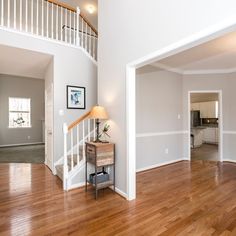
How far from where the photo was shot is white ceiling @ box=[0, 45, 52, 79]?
12.3 feet

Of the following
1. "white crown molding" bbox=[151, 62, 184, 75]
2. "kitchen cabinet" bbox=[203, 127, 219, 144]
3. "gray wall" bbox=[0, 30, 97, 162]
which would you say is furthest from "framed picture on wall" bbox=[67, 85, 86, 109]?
"kitchen cabinet" bbox=[203, 127, 219, 144]

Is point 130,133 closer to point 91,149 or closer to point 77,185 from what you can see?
point 91,149

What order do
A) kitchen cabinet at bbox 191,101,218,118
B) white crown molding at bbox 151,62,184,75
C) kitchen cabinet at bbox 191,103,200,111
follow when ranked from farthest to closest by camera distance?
1. kitchen cabinet at bbox 191,103,200,111
2. kitchen cabinet at bbox 191,101,218,118
3. white crown molding at bbox 151,62,184,75

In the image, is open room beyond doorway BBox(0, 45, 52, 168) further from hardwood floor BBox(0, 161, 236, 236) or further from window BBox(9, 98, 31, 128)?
hardwood floor BBox(0, 161, 236, 236)

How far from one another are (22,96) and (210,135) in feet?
28.7

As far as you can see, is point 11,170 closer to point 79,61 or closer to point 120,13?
point 79,61

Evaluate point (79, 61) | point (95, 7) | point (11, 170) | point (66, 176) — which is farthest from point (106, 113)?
point (95, 7)

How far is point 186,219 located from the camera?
6.99 feet

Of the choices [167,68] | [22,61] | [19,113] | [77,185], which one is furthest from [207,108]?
[19,113]

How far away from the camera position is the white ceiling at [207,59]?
307 centimetres

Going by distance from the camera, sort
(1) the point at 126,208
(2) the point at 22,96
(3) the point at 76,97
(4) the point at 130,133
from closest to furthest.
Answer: (1) the point at 126,208 → (4) the point at 130,133 → (3) the point at 76,97 → (2) the point at 22,96

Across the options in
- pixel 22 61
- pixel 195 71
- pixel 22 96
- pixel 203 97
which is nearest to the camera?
pixel 22 61

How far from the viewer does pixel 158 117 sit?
4.44 meters

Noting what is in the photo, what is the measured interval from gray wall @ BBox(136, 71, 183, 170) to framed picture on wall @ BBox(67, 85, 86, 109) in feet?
4.48
